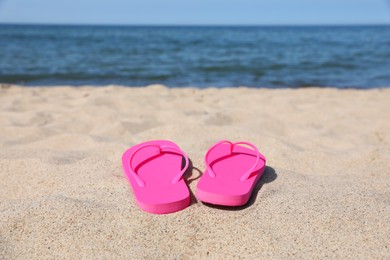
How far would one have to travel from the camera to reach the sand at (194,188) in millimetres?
1114

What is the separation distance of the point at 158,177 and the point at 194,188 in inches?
6.1

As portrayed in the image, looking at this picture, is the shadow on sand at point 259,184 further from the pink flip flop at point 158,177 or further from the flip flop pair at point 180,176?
the pink flip flop at point 158,177

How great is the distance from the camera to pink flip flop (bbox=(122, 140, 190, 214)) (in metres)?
1.27

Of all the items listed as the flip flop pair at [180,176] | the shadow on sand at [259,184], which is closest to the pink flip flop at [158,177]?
the flip flop pair at [180,176]

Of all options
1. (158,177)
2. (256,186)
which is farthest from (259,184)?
(158,177)

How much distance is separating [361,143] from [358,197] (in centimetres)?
94

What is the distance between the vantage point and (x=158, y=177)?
147 cm

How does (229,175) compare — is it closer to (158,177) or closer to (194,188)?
(194,188)

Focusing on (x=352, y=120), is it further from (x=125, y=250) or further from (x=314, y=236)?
(x=125, y=250)

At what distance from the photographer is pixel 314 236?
115 cm

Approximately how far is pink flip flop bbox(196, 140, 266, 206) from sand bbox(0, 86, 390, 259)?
5 cm

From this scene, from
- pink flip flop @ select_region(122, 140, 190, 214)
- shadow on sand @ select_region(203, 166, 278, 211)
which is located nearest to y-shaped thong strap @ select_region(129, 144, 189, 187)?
pink flip flop @ select_region(122, 140, 190, 214)

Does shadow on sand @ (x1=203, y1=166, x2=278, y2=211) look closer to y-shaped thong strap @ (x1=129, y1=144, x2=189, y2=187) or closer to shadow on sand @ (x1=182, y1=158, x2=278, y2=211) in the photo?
shadow on sand @ (x1=182, y1=158, x2=278, y2=211)

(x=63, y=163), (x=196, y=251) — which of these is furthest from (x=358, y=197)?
(x=63, y=163)
